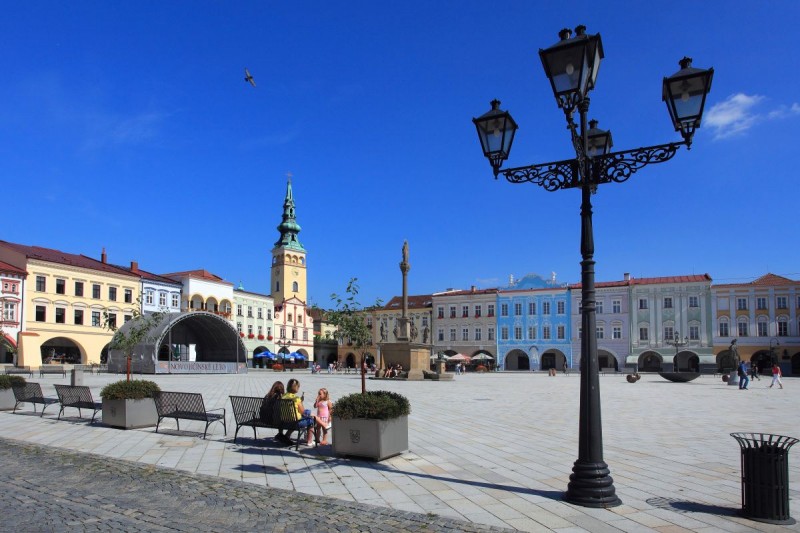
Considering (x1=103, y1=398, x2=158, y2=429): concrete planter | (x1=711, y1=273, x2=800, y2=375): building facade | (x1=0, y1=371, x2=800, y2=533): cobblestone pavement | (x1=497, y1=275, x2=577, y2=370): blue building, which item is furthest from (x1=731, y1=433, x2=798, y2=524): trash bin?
(x1=497, y1=275, x2=577, y2=370): blue building

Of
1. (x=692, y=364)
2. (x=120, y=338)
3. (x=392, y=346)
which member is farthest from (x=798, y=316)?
(x=120, y=338)

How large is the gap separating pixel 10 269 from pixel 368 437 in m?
50.0

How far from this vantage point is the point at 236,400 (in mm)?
11758

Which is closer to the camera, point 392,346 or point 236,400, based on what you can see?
point 236,400

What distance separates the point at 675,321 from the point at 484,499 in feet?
206

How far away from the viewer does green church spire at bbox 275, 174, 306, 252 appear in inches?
3654

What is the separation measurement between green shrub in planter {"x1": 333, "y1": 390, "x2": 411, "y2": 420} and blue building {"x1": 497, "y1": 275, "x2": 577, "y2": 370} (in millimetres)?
61913

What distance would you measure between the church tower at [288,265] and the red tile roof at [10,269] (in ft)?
129

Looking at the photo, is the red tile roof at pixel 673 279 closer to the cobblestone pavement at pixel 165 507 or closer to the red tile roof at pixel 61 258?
the red tile roof at pixel 61 258

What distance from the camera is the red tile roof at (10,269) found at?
49500 mm

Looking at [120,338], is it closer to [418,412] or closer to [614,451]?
[418,412]

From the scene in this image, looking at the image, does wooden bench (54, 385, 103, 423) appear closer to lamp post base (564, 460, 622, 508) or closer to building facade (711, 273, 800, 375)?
lamp post base (564, 460, 622, 508)

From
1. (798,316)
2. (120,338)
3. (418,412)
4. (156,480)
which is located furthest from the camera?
(798,316)

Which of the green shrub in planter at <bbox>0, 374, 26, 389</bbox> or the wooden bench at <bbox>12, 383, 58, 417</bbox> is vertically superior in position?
the green shrub in planter at <bbox>0, 374, 26, 389</bbox>
